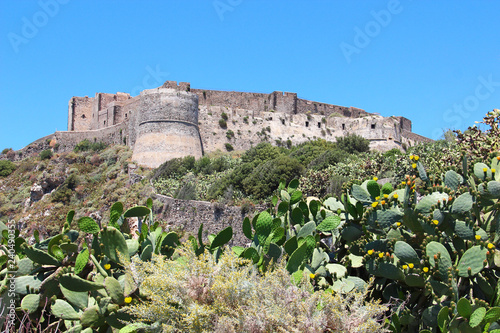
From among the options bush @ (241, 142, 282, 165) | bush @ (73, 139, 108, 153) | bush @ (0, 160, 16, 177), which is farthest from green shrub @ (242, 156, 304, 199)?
bush @ (0, 160, 16, 177)

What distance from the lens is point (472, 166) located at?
560cm

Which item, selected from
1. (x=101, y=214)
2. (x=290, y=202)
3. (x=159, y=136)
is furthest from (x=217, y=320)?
(x=159, y=136)

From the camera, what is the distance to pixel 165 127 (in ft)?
93.1

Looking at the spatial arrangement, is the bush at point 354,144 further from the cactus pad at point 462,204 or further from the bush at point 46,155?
the cactus pad at point 462,204

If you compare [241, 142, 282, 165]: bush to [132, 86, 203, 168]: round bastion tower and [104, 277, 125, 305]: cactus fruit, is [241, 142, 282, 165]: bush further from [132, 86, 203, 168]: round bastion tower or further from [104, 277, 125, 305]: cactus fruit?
[104, 277, 125, 305]: cactus fruit

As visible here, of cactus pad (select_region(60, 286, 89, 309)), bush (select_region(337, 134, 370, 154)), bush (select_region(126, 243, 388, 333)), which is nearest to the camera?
bush (select_region(126, 243, 388, 333))

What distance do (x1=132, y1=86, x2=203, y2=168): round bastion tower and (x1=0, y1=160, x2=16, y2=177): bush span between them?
11.1m

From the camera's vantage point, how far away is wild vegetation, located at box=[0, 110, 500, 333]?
4.38m

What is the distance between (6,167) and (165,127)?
13754 millimetres

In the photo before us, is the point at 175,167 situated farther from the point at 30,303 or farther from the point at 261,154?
the point at 30,303

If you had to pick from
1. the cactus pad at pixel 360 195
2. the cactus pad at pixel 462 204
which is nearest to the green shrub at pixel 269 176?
the cactus pad at pixel 360 195

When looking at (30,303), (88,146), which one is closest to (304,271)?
(30,303)

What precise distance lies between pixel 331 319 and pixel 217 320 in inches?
36.4

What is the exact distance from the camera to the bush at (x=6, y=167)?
34.9m
